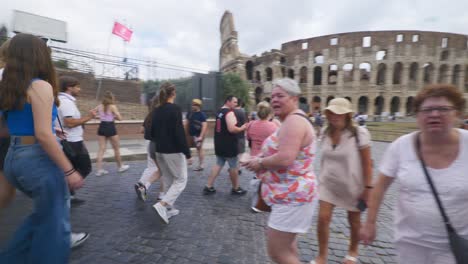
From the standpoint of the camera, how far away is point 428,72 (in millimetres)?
36750

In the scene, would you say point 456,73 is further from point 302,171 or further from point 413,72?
point 302,171

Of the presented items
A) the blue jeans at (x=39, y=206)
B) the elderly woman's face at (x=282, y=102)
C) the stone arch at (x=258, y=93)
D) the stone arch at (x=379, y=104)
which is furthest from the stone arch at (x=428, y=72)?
the blue jeans at (x=39, y=206)

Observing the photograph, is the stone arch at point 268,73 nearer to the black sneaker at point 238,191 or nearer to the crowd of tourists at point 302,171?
the black sneaker at point 238,191

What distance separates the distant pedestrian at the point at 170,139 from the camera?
3.32 m

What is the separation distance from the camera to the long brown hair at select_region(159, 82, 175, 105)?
3369 mm

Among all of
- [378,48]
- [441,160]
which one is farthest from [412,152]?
[378,48]

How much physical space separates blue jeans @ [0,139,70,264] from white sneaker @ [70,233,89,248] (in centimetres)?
83

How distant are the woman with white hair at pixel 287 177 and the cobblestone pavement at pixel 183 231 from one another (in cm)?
84

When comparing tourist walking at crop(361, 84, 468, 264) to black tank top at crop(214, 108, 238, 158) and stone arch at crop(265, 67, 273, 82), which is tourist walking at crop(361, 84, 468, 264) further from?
stone arch at crop(265, 67, 273, 82)

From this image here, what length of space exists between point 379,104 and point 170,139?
42.4 m

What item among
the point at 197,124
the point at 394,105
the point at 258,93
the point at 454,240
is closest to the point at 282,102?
→ the point at 454,240

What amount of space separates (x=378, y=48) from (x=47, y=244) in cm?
4285

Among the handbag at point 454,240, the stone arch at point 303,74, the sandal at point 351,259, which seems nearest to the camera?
the handbag at point 454,240

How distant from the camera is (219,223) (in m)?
3.33
